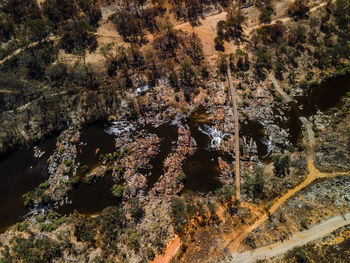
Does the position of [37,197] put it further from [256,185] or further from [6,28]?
[256,185]

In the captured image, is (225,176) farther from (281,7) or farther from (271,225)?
(281,7)

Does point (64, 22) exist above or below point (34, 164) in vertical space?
above

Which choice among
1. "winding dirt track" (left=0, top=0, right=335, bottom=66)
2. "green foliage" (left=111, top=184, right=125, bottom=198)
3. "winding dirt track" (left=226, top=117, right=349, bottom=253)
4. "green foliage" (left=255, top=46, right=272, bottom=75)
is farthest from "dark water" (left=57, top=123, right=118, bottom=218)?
"green foliage" (left=255, top=46, right=272, bottom=75)

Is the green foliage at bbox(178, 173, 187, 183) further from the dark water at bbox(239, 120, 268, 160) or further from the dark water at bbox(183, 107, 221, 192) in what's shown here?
the dark water at bbox(239, 120, 268, 160)

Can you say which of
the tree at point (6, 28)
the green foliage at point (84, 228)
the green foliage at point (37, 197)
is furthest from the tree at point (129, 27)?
the green foliage at point (84, 228)

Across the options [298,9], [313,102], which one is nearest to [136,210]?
[313,102]

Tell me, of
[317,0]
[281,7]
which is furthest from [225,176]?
[317,0]
